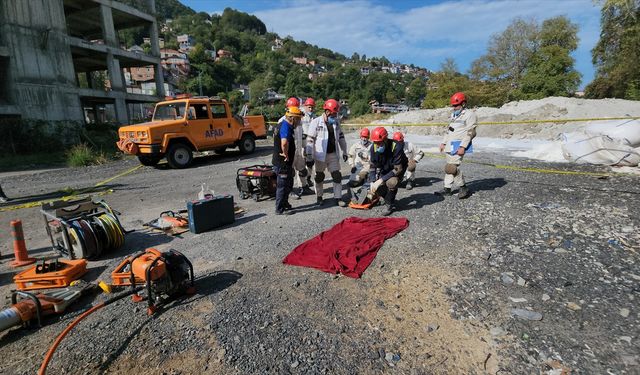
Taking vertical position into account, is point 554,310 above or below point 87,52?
below

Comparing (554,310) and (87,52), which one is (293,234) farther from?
(87,52)

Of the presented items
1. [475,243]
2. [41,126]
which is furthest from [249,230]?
[41,126]

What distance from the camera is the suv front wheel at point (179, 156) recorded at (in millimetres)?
10156

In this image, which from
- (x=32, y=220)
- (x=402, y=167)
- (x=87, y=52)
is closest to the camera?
(x=402, y=167)

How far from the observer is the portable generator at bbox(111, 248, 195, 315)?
9.43 feet

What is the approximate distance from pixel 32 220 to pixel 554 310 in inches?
302

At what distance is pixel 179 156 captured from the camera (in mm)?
10352

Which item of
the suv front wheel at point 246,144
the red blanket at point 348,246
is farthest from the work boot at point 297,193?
the suv front wheel at point 246,144

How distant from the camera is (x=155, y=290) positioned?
9.47 ft

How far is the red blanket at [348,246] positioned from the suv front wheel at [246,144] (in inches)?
333

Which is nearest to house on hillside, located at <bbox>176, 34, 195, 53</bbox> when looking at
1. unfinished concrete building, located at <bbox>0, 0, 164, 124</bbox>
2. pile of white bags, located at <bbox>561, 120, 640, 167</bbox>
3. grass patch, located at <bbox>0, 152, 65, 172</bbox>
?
unfinished concrete building, located at <bbox>0, 0, 164, 124</bbox>

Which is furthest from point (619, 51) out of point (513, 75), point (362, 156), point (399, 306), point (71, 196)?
point (71, 196)

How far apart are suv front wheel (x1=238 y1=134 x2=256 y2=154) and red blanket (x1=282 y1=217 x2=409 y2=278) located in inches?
333

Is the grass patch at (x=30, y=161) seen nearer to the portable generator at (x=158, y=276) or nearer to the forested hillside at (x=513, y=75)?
the portable generator at (x=158, y=276)
